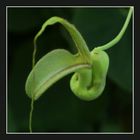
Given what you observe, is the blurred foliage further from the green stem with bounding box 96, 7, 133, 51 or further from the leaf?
the leaf

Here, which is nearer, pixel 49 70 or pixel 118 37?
pixel 49 70

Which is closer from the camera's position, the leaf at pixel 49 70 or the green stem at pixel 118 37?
the leaf at pixel 49 70

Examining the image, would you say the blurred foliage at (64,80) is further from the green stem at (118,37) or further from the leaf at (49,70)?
the leaf at (49,70)

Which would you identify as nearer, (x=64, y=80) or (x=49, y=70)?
(x=49, y=70)

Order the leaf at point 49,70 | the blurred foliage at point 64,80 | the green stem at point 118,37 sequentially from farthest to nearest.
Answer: the blurred foliage at point 64,80
the green stem at point 118,37
the leaf at point 49,70

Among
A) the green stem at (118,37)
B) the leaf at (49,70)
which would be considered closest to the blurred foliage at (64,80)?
the green stem at (118,37)

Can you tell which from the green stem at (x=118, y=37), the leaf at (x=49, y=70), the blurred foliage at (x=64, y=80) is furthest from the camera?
the blurred foliage at (x=64, y=80)

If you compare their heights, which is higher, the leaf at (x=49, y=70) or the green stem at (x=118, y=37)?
the green stem at (x=118, y=37)
